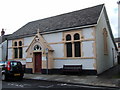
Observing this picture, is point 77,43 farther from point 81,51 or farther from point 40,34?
point 40,34

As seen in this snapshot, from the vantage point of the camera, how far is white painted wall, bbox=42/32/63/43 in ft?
54.5

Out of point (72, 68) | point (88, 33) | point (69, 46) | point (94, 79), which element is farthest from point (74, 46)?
point (94, 79)

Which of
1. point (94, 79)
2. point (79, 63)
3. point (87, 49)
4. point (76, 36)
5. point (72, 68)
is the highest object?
point (76, 36)

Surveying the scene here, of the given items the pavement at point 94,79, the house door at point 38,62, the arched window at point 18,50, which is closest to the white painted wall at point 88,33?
the pavement at point 94,79

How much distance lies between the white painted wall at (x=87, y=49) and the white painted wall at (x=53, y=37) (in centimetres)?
307

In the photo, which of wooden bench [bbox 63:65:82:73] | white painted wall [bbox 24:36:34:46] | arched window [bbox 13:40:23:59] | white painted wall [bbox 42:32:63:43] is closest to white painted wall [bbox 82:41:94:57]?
wooden bench [bbox 63:65:82:73]

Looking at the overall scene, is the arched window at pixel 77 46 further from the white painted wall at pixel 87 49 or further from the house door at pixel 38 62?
the house door at pixel 38 62

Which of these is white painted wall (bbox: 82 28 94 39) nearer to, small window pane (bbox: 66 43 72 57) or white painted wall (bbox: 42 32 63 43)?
small window pane (bbox: 66 43 72 57)

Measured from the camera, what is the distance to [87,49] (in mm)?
14641

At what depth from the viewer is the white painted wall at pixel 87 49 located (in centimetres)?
1439

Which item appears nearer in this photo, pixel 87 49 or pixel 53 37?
pixel 87 49

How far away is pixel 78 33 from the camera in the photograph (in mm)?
15359

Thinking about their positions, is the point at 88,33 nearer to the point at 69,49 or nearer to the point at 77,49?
the point at 77,49

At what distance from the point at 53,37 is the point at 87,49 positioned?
4.52 metres
